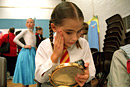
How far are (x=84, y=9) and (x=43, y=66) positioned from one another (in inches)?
171

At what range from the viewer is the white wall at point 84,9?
8.30 feet

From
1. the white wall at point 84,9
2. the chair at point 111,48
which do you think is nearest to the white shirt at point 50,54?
the chair at point 111,48

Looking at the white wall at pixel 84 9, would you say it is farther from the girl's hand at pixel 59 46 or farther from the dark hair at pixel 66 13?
the girl's hand at pixel 59 46

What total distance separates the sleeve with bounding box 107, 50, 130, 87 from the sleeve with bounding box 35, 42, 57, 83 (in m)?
0.73

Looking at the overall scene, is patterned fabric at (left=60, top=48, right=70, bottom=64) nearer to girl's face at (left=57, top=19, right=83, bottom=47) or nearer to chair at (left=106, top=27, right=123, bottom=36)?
girl's face at (left=57, top=19, right=83, bottom=47)

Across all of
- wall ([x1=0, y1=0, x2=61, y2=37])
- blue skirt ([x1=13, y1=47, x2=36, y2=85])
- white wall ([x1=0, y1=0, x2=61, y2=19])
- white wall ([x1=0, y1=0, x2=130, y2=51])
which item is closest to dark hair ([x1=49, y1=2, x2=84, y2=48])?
blue skirt ([x1=13, y1=47, x2=36, y2=85])

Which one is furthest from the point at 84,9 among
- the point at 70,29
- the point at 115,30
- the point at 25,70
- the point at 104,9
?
the point at 70,29

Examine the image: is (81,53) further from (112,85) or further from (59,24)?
(112,85)

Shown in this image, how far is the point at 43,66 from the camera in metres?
0.68

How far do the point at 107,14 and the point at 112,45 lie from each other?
1411 millimetres

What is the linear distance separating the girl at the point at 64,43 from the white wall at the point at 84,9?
195cm

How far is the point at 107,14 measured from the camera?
2990mm

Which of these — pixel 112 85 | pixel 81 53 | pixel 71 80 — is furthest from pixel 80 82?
pixel 112 85

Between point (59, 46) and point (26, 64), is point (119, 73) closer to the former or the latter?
point (59, 46)
